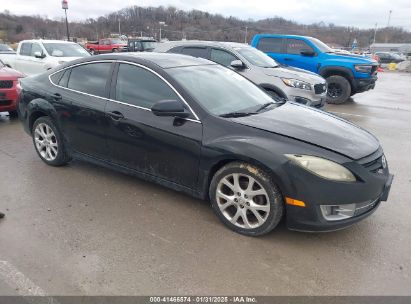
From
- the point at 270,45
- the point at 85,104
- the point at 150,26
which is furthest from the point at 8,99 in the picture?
the point at 150,26

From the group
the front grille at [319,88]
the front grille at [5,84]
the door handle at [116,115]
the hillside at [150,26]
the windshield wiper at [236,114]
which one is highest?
the hillside at [150,26]

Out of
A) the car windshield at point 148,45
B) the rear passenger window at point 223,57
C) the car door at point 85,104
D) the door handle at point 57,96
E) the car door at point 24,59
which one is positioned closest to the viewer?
the car door at point 85,104

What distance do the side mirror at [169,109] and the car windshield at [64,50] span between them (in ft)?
29.5

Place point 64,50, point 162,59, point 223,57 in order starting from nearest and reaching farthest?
point 162,59 < point 223,57 < point 64,50

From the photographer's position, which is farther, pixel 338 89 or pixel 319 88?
pixel 338 89

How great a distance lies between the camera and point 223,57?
848cm

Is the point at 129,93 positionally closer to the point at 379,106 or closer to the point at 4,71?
the point at 4,71

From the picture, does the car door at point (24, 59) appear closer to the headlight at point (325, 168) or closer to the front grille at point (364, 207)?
the headlight at point (325, 168)

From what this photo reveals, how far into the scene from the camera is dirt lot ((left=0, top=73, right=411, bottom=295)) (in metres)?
2.73

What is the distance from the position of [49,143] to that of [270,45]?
8.34 meters

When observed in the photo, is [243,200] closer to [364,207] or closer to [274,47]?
[364,207]

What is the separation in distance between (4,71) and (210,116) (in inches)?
250

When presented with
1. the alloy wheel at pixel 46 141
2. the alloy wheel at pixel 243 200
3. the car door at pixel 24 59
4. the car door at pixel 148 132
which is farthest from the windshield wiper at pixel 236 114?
the car door at pixel 24 59

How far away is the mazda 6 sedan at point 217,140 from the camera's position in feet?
10.00
